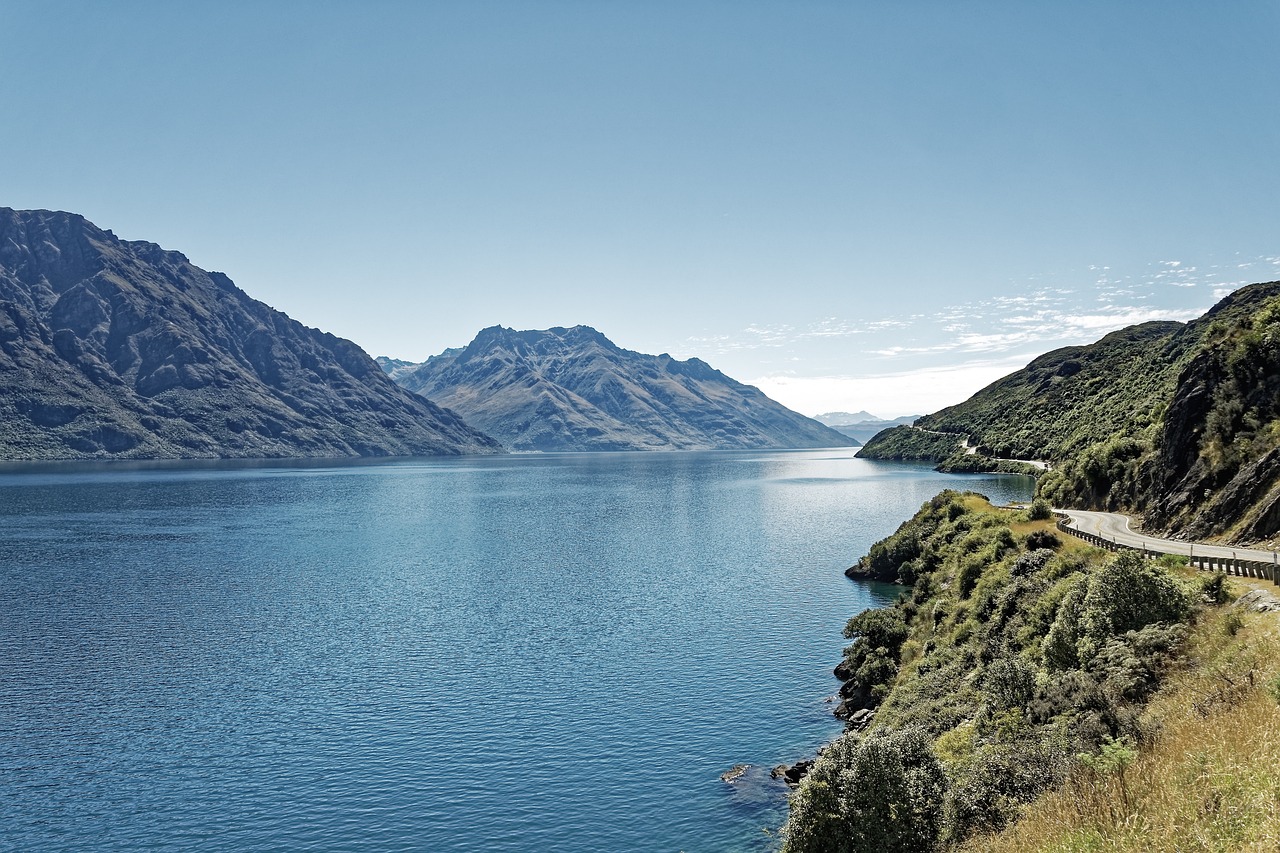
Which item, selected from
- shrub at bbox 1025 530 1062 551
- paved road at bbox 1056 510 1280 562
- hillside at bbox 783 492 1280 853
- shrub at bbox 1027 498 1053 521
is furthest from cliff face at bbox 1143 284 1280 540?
hillside at bbox 783 492 1280 853

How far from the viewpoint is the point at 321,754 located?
47.1 m

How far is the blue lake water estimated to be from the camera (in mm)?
39656

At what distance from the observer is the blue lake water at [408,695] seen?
1561 inches

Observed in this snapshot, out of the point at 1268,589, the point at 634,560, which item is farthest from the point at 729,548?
the point at 1268,589

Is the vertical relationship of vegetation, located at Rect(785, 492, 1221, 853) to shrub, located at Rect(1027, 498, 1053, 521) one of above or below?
below

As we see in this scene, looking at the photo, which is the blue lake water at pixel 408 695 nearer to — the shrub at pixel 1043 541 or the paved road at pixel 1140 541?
the shrub at pixel 1043 541

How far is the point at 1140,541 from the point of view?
53.6 m

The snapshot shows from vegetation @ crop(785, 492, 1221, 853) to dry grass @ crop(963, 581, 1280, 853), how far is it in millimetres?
754

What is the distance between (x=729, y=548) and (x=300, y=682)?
7715 cm

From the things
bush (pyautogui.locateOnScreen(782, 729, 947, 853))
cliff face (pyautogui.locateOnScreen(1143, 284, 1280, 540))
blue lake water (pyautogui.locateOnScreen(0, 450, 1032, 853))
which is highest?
cliff face (pyautogui.locateOnScreen(1143, 284, 1280, 540))

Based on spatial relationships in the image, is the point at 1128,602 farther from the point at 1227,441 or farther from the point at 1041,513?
the point at 1041,513

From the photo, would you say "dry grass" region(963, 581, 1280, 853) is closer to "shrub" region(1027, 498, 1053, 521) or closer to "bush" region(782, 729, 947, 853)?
"bush" region(782, 729, 947, 853)

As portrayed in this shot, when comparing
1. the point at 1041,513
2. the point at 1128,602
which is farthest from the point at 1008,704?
the point at 1041,513

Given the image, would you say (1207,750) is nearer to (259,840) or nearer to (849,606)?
(259,840)
